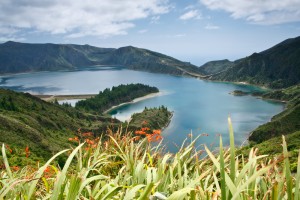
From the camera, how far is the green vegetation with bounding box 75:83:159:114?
148 m

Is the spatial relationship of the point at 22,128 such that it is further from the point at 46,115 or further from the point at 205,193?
the point at 205,193

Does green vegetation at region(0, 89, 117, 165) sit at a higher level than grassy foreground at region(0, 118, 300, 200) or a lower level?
lower

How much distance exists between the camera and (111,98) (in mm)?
166375

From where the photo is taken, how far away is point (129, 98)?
588 feet

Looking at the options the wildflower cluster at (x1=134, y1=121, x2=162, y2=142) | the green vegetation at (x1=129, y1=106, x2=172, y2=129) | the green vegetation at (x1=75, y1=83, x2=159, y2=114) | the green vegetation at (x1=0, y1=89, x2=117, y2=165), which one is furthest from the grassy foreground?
the green vegetation at (x1=75, y1=83, x2=159, y2=114)

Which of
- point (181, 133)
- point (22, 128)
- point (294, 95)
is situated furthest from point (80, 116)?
point (294, 95)

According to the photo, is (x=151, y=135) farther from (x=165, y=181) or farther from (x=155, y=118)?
(x=155, y=118)


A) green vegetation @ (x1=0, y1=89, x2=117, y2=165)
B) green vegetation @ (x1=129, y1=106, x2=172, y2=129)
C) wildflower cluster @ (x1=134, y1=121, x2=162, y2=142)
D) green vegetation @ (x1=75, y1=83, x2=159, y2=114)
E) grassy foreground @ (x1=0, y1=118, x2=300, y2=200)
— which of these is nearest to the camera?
grassy foreground @ (x1=0, y1=118, x2=300, y2=200)

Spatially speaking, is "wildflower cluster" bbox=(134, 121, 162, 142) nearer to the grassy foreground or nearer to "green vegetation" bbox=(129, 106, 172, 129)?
the grassy foreground

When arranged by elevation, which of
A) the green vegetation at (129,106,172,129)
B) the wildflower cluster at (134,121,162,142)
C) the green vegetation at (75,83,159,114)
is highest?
the wildflower cluster at (134,121,162,142)

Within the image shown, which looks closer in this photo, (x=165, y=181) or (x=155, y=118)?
(x=165, y=181)

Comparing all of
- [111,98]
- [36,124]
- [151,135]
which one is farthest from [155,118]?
[151,135]

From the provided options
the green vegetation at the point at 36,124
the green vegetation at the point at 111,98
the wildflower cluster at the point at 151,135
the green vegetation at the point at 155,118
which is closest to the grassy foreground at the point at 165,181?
the wildflower cluster at the point at 151,135

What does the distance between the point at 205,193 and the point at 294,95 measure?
561 ft
